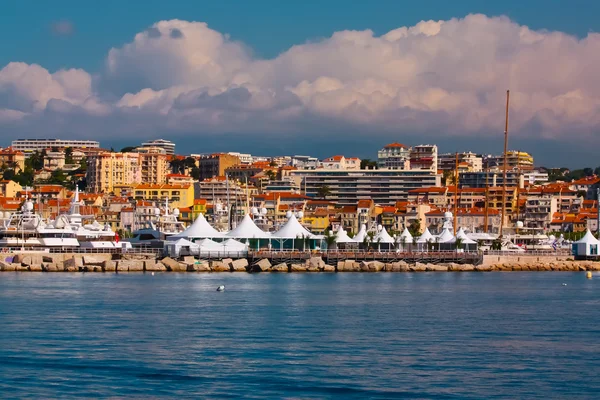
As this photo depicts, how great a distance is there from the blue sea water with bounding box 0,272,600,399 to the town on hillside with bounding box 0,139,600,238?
4955 cm

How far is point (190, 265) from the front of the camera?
57156mm

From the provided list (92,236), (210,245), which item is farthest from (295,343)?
(92,236)

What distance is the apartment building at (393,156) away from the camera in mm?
153962

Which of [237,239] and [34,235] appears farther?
[237,239]

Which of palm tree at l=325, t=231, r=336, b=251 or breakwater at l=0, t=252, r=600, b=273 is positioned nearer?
breakwater at l=0, t=252, r=600, b=273

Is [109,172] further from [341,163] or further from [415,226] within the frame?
[415,226]

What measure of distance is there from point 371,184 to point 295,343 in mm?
116685

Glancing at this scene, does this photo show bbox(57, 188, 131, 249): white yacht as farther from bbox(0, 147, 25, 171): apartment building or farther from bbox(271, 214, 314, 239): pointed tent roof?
bbox(0, 147, 25, 171): apartment building

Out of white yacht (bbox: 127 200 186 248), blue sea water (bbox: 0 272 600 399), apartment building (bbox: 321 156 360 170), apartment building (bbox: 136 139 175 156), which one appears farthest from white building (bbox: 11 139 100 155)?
blue sea water (bbox: 0 272 600 399)

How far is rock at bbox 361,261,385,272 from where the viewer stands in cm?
5984

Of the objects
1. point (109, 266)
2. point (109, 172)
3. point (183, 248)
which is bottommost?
point (109, 266)

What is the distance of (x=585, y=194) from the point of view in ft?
440

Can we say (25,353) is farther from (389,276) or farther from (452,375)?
(389,276)

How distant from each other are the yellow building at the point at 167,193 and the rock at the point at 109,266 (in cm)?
6673
